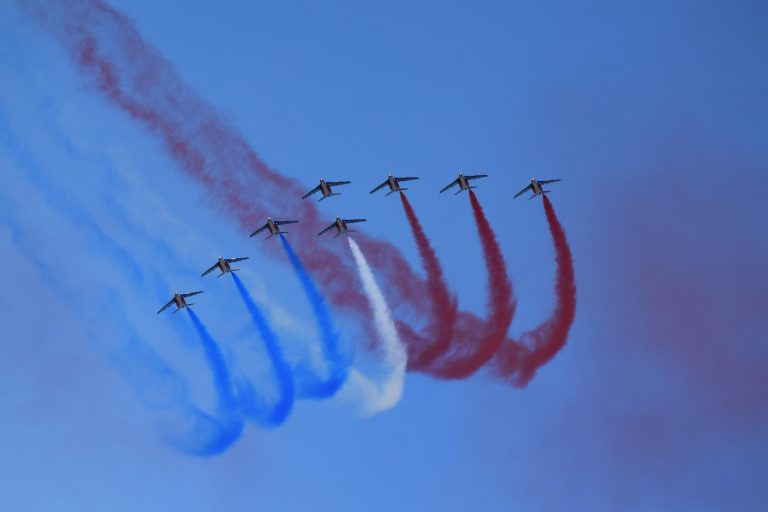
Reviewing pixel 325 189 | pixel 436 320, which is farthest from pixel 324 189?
pixel 436 320

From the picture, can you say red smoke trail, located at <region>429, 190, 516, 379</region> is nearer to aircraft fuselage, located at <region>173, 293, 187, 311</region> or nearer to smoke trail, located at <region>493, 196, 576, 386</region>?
smoke trail, located at <region>493, 196, 576, 386</region>

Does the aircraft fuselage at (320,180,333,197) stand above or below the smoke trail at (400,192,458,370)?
above

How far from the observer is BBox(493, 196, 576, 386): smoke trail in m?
41.9

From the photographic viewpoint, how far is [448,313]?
41.1m

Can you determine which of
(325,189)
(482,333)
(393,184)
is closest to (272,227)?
(325,189)

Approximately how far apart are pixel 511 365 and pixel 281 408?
11310mm

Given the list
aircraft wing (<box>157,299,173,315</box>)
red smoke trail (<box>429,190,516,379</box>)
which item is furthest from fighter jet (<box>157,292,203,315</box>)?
red smoke trail (<box>429,190,516,379</box>)

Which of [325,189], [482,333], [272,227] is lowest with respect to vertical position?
[482,333]

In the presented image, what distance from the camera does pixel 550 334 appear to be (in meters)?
42.7

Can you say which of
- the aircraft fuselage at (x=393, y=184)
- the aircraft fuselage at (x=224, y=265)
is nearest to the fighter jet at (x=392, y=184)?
the aircraft fuselage at (x=393, y=184)

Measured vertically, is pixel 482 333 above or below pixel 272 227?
below

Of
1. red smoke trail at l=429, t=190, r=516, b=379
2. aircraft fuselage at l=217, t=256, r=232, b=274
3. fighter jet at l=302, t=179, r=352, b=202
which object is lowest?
red smoke trail at l=429, t=190, r=516, b=379

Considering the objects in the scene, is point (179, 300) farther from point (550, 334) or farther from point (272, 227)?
point (550, 334)

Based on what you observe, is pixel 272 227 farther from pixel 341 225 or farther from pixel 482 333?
pixel 482 333
